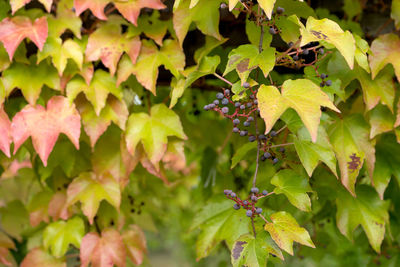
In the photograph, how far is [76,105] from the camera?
50.9 inches

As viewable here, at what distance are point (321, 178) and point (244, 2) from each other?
60 cm

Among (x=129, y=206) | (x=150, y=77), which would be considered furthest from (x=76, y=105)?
(x=129, y=206)

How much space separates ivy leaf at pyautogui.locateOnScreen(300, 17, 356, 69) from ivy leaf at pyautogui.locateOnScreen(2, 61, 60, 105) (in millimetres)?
708

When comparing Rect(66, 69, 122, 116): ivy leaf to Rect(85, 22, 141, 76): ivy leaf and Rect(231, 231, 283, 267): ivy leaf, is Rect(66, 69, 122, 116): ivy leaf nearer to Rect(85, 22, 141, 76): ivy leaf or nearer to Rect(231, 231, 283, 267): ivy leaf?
Rect(85, 22, 141, 76): ivy leaf

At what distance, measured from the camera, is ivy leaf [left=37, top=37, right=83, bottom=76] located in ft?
4.10

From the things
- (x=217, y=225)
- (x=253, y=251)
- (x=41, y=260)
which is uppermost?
(x=253, y=251)

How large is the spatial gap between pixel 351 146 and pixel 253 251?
1.39 feet

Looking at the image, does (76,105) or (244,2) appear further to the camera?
(76,105)

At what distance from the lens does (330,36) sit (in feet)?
3.24

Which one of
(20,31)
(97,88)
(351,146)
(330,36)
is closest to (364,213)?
(351,146)

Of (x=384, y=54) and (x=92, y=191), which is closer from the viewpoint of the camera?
(x=384, y=54)

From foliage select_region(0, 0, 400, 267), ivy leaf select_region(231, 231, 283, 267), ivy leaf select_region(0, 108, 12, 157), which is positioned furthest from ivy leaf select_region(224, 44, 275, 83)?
ivy leaf select_region(0, 108, 12, 157)

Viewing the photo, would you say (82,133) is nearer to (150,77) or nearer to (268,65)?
(150,77)

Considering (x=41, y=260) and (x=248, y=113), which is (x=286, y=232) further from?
(x=41, y=260)
